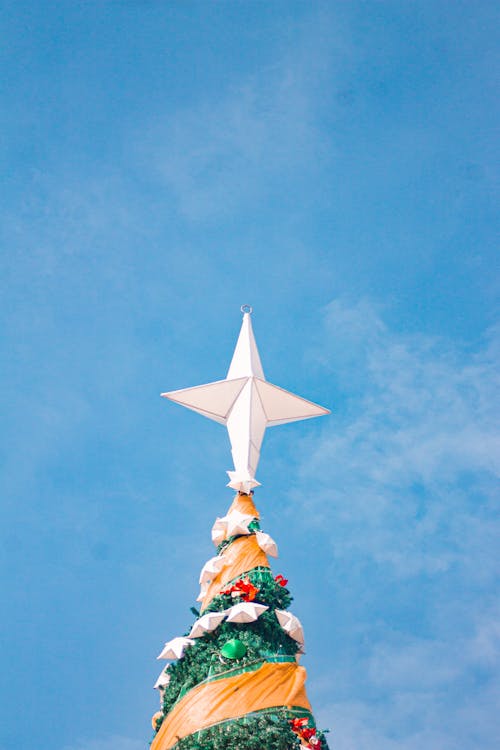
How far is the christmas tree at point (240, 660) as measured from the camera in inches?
436

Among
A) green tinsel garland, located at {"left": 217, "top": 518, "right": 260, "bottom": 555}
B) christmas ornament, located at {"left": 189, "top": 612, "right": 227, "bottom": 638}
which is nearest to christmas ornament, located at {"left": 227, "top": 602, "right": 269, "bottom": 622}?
christmas ornament, located at {"left": 189, "top": 612, "right": 227, "bottom": 638}

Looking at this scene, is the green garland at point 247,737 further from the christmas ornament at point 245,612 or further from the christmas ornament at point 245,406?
the christmas ornament at point 245,406

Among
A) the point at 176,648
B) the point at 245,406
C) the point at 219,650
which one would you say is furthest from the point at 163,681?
the point at 245,406

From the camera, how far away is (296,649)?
13.5m

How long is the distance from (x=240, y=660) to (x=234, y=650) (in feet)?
0.64

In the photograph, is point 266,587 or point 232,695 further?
point 266,587

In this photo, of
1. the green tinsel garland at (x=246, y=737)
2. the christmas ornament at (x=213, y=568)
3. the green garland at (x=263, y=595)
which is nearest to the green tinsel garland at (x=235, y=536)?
the christmas ornament at (x=213, y=568)

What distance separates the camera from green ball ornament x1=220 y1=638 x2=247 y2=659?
12.1 metres

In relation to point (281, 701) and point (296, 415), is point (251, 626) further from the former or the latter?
point (296, 415)

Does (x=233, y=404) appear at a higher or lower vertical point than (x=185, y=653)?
higher

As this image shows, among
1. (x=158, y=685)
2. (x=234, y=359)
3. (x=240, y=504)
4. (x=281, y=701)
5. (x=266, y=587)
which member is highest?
(x=234, y=359)

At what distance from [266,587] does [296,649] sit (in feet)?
4.30

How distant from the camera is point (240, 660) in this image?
12.1m

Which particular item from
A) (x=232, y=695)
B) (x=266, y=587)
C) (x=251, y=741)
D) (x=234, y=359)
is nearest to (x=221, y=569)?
(x=266, y=587)
